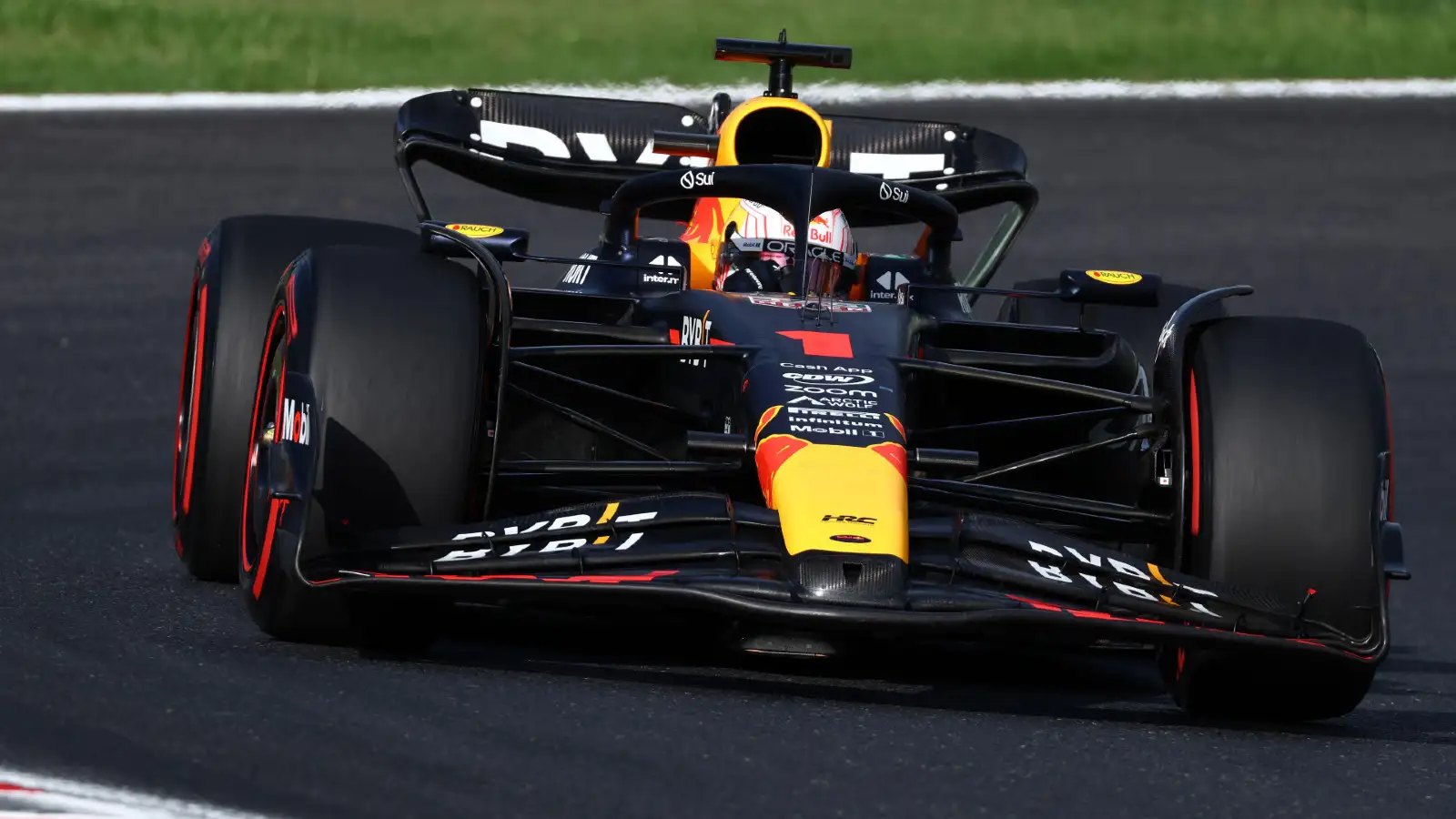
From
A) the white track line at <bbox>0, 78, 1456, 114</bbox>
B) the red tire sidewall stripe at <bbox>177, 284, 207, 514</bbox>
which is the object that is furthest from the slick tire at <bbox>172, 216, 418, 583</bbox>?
the white track line at <bbox>0, 78, 1456, 114</bbox>

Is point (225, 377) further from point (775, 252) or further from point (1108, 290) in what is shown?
point (1108, 290)

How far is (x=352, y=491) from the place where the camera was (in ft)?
18.1

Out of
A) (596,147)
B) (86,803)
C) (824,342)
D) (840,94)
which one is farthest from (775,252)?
(840,94)

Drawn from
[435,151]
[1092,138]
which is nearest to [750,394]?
[435,151]

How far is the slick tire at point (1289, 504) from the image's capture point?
5.54m

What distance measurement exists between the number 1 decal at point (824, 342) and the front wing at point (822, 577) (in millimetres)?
816

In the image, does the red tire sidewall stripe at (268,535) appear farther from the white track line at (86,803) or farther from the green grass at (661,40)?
the green grass at (661,40)

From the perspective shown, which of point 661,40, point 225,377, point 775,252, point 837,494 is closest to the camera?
point 837,494

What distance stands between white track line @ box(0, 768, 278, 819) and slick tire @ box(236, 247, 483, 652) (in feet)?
3.91

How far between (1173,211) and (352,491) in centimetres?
1047

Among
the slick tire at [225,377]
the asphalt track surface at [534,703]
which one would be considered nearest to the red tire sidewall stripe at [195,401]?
the slick tire at [225,377]

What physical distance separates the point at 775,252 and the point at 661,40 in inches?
437

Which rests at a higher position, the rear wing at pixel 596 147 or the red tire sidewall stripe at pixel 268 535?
the rear wing at pixel 596 147

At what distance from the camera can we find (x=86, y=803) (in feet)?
13.6
